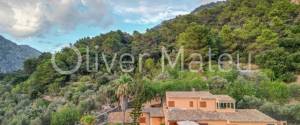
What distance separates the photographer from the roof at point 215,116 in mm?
34875

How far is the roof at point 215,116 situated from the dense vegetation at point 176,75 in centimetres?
484

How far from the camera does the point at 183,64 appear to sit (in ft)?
195

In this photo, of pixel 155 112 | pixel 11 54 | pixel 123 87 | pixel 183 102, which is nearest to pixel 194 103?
pixel 183 102

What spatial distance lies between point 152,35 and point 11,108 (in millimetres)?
29079

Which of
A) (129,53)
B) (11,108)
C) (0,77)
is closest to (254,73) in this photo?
(129,53)

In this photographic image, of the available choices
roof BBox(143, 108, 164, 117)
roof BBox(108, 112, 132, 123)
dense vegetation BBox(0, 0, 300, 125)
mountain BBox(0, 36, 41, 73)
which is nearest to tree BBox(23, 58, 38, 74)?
dense vegetation BBox(0, 0, 300, 125)

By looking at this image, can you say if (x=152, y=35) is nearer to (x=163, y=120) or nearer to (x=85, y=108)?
(x=85, y=108)

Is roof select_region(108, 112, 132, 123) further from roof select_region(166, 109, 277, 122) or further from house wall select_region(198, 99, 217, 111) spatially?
house wall select_region(198, 99, 217, 111)

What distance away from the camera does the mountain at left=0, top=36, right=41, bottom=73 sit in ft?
392

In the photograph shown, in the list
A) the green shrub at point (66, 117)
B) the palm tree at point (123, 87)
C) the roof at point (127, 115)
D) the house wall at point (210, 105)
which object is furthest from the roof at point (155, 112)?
the green shrub at point (66, 117)

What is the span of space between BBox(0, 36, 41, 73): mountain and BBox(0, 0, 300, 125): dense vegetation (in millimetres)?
43030

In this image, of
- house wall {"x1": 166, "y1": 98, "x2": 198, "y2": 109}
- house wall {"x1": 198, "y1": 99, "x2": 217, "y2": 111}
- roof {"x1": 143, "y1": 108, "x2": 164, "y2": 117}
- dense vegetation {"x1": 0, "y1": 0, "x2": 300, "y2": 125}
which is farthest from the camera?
dense vegetation {"x1": 0, "y1": 0, "x2": 300, "y2": 125}

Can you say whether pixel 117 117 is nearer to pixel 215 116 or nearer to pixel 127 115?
pixel 127 115

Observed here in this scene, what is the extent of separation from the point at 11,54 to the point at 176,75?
281ft
